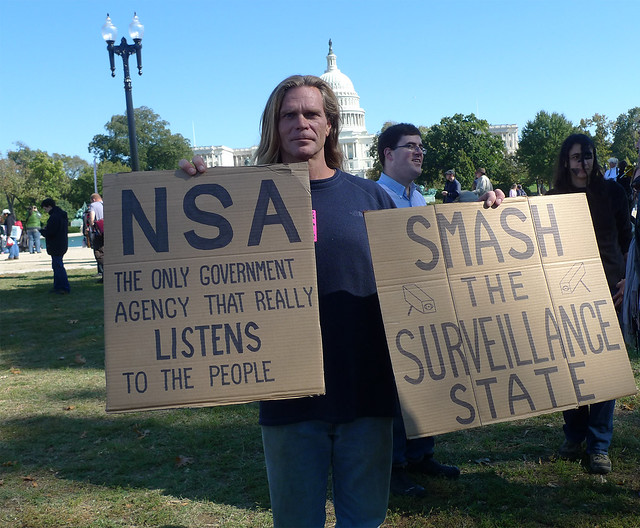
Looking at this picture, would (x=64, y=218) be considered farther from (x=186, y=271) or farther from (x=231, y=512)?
(x=186, y=271)

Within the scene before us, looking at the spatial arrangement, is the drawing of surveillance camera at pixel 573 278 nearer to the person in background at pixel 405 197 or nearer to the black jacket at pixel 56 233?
the person in background at pixel 405 197

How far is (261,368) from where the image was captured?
2.38m

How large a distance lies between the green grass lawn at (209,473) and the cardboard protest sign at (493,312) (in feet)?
4.80

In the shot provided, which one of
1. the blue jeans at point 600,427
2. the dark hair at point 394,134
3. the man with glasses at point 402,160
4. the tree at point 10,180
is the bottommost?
the blue jeans at point 600,427

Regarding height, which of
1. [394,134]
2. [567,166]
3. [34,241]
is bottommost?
[567,166]

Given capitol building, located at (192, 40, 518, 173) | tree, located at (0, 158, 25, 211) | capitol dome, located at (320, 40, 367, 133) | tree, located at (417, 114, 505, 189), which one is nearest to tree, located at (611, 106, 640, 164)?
tree, located at (417, 114, 505, 189)

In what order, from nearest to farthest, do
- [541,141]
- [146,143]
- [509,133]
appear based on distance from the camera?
[541,141], [146,143], [509,133]

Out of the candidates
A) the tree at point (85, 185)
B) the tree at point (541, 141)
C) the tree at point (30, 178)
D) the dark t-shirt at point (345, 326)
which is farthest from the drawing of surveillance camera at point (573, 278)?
the tree at point (541, 141)

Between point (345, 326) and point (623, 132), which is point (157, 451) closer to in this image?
point (345, 326)

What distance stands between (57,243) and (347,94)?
121909 millimetres

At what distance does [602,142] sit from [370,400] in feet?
264

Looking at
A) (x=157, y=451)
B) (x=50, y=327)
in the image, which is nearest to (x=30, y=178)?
(x=50, y=327)

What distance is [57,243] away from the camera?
13812 mm

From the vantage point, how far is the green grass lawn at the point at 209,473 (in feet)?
12.7
